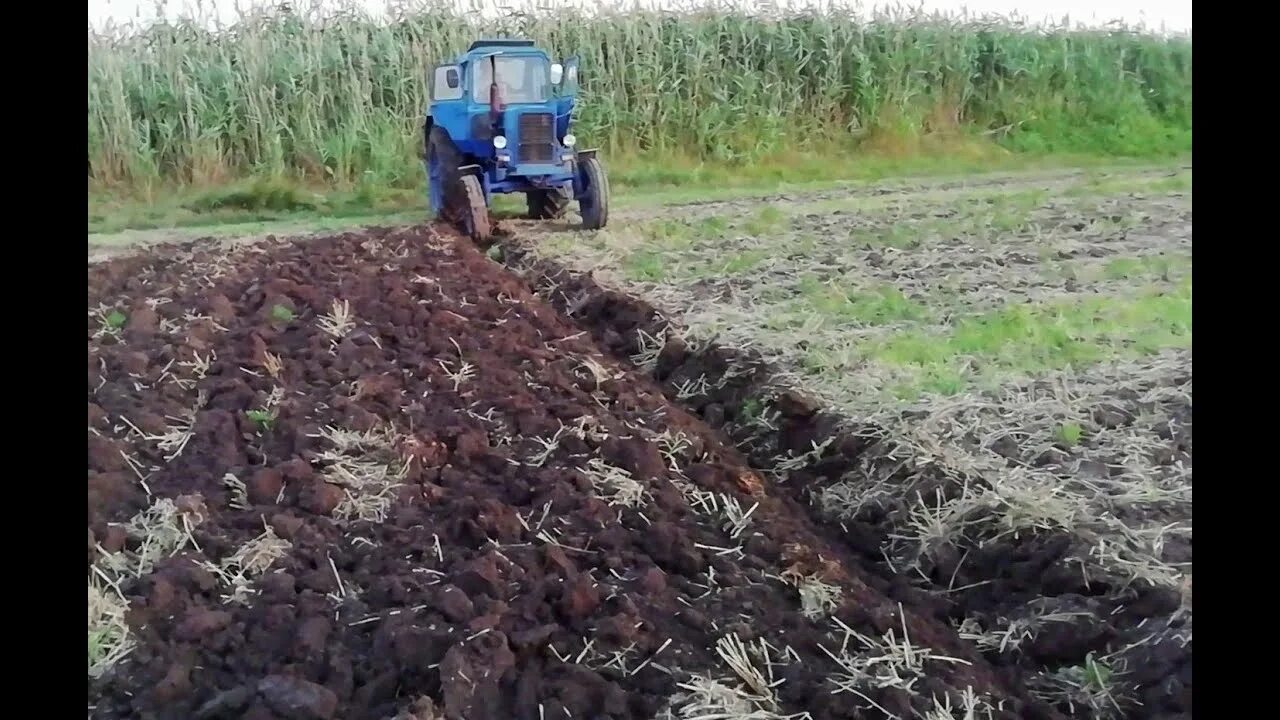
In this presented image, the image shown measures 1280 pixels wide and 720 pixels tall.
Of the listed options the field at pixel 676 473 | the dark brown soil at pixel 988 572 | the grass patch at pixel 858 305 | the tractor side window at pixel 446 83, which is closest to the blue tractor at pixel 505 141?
the tractor side window at pixel 446 83

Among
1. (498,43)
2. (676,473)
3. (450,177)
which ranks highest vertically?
(498,43)

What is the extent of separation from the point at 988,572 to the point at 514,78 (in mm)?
2561

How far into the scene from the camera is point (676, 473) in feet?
7.06

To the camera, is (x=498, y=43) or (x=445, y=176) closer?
(x=498, y=43)

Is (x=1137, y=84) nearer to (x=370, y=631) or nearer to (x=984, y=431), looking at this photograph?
(x=984, y=431)

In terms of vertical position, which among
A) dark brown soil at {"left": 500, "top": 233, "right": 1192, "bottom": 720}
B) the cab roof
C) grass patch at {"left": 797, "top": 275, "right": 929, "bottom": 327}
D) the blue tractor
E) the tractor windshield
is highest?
the cab roof

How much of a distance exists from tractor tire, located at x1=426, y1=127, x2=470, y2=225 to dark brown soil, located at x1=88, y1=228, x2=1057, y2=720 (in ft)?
3.45

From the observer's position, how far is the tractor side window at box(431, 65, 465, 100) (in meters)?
3.34

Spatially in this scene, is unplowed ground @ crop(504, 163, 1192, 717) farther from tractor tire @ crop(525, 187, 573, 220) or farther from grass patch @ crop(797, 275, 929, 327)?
tractor tire @ crop(525, 187, 573, 220)

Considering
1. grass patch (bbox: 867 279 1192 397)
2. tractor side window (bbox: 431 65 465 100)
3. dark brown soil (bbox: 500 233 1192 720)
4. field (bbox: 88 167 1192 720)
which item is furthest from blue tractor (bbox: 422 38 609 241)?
grass patch (bbox: 867 279 1192 397)

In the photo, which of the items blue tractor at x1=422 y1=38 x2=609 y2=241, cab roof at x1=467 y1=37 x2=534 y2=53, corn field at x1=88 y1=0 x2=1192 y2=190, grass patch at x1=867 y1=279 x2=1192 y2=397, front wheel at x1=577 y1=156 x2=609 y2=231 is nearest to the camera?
grass patch at x1=867 y1=279 x2=1192 y2=397

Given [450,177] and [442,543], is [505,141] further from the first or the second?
[442,543]

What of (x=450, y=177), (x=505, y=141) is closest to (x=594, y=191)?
(x=505, y=141)

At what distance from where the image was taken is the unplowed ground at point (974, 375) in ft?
5.58
